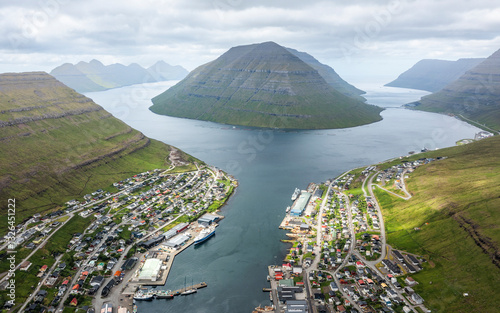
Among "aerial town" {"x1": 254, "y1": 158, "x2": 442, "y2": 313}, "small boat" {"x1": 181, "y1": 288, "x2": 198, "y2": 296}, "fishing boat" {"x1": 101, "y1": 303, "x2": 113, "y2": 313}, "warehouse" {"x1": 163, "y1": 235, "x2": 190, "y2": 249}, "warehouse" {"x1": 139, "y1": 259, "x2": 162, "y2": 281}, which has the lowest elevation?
"small boat" {"x1": 181, "y1": 288, "x2": 198, "y2": 296}

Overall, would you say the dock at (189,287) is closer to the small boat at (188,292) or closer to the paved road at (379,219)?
the small boat at (188,292)

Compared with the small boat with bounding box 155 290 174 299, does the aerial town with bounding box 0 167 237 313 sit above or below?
above

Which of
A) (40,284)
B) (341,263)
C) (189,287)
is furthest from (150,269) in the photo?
(341,263)

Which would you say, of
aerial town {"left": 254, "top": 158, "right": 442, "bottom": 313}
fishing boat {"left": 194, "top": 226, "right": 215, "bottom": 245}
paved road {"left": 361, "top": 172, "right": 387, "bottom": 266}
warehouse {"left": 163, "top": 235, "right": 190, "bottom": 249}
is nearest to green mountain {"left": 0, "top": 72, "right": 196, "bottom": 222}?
warehouse {"left": 163, "top": 235, "right": 190, "bottom": 249}

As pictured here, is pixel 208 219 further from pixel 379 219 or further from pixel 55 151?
pixel 55 151

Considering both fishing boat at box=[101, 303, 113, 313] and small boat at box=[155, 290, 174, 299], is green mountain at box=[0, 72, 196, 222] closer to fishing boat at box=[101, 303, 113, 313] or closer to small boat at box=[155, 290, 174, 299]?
fishing boat at box=[101, 303, 113, 313]

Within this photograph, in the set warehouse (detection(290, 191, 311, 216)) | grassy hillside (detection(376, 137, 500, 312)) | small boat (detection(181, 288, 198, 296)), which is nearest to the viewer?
grassy hillside (detection(376, 137, 500, 312))
